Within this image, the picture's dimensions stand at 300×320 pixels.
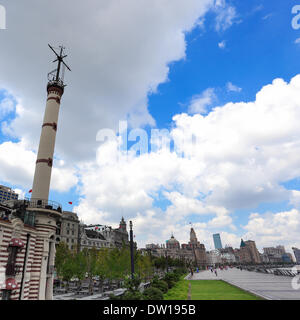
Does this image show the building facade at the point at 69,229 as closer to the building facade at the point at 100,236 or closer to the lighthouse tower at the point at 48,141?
the building facade at the point at 100,236

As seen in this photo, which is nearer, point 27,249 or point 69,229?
point 27,249

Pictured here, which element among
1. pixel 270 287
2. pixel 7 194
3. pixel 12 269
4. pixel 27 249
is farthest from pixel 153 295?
pixel 7 194

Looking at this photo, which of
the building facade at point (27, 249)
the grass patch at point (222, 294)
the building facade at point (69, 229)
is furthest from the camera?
the building facade at point (69, 229)

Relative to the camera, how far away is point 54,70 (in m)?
32.7

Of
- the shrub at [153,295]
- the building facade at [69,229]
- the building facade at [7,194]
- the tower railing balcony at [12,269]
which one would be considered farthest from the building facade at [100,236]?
the building facade at [7,194]

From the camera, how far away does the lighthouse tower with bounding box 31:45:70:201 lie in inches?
1017

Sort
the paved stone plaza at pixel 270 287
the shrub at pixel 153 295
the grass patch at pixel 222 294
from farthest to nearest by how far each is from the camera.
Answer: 1. the grass patch at pixel 222 294
2. the paved stone plaza at pixel 270 287
3. the shrub at pixel 153 295

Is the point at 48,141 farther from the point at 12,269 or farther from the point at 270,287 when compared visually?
the point at 270,287

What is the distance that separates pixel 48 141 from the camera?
28.2 m

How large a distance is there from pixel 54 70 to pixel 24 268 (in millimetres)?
26889

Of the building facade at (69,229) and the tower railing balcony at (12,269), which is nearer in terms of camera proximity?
the tower railing balcony at (12,269)

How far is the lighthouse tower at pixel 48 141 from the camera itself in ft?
84.8
